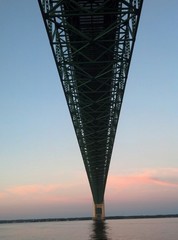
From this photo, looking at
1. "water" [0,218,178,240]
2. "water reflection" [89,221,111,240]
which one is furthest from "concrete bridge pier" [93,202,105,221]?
"water reflection" [89,221,111,240]

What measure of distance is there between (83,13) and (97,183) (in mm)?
56684

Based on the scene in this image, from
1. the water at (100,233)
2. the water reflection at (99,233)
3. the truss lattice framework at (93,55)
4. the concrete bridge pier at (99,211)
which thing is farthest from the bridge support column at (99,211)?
the truss lattice framework at (93,55)

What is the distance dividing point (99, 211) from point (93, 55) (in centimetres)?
7055

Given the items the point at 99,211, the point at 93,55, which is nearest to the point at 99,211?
the point at 99,211

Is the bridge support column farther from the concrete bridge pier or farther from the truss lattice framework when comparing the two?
the truss lattice framework

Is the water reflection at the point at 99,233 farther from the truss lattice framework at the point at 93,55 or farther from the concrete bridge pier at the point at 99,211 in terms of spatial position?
the concrete bridge pier at the point at 99,211

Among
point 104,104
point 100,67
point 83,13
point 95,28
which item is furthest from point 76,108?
point 83,13

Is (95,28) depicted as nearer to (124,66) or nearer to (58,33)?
(58,33)

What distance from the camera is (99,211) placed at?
85938 millimetres

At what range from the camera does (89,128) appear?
32.7 m

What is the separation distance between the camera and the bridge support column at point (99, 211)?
84.9 metres

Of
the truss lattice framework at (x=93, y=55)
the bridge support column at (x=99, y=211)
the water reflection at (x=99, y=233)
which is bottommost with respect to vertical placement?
the water reflection at (x=99, y=233)

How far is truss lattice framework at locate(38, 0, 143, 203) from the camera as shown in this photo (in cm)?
1430

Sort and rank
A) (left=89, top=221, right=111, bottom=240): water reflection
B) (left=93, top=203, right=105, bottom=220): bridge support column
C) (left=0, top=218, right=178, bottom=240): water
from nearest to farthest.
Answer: (left=89, top=221, right=111, bottom=240): water reflection < (left=0, top=218, right=178, bottom=240): water < (left=93, top=203, right=105, bottom=220): bridge support column
